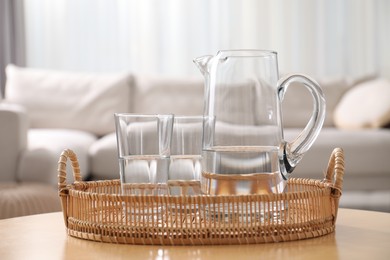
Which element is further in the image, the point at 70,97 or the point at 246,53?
the point at 70,97

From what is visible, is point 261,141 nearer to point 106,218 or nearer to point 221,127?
point 221,127

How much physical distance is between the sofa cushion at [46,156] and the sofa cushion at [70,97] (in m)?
0.45

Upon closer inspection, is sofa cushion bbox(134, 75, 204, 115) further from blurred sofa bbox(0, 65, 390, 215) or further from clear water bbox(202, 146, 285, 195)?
clear water bbox(202, 146, 285, 195)

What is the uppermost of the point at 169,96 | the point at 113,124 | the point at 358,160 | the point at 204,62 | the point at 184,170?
the point at 204,62

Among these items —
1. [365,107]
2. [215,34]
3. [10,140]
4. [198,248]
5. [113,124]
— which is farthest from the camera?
[215,34]

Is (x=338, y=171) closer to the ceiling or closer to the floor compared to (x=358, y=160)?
closer to the ceiling

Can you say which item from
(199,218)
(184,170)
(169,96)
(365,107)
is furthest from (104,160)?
(199,218)

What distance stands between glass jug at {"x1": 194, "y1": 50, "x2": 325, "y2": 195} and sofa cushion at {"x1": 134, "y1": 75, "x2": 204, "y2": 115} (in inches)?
115

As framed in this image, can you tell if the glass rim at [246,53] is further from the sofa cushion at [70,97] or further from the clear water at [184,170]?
A: the sofa cushion at [70,97]

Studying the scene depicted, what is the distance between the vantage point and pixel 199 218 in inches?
36.6

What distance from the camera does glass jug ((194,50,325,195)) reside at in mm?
982

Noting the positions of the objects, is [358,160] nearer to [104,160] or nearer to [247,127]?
[104,160]

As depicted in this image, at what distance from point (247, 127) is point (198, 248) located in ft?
0.60

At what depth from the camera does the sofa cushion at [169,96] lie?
3975mm
